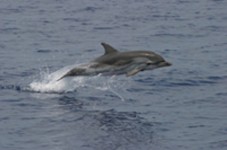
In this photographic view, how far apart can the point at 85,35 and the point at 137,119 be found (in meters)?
12.7

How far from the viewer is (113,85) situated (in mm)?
25047

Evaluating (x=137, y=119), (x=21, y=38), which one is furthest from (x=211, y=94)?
(x=21, y=38)

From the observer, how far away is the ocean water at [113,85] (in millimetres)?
19531

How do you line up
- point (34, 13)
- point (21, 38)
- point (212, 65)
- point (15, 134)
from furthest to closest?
point (34, 13)
point (21, 38)
point (212, 65)
point (15, 134)

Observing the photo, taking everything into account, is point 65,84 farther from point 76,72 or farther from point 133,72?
point 133,72

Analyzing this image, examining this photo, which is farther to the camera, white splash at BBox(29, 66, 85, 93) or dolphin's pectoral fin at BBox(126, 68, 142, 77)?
white splash at BBox(29, 66, 85, 93)

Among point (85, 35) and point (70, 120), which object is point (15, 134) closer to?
point (70, 120)

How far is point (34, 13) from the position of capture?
39344 mm

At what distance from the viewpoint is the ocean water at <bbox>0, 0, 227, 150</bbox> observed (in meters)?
19.5

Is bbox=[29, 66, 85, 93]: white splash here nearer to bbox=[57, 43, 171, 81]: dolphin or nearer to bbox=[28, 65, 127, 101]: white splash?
bbox=[28, 65, 127, 101]: white splash

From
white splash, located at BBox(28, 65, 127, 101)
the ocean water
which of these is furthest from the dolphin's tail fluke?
white splash, located at BBox(28, 65, 127, 101)

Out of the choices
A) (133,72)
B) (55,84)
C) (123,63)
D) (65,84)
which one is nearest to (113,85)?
(65,84)

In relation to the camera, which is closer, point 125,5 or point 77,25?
point 77,25

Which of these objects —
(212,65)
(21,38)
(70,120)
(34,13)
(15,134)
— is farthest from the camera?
(34,13)
